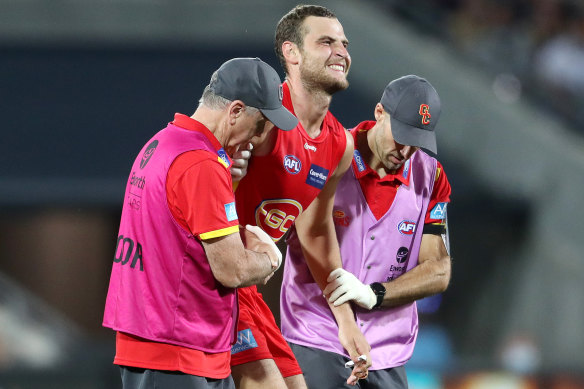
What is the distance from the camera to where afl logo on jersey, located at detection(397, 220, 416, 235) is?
18.5 ft

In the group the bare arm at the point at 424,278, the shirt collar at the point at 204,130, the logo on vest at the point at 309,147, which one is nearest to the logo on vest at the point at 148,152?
the shirt collar at the point at 204,130

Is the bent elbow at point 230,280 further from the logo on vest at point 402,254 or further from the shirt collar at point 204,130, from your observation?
the logo on vest at point 402,254

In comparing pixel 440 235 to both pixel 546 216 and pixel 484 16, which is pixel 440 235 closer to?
pixel 546 216

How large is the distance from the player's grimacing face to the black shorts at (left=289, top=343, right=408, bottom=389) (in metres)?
1.40

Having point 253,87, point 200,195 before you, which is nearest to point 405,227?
point 253,87

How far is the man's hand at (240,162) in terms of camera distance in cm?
497

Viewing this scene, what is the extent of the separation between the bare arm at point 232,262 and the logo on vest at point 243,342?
2.43 ft

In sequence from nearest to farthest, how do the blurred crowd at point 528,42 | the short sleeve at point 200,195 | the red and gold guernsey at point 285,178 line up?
the short sleeve at point 200,195
the red and gold guernsey at point 285,178
the blurred crowd at point 528,42

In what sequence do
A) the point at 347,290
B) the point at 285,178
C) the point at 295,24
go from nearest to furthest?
the point at 285,178 < the point at 347,290 < the point at 295,24

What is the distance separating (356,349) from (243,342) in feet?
2.05

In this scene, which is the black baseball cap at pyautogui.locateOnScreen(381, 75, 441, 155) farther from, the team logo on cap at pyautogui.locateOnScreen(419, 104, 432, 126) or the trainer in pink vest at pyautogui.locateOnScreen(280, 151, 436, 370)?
the trainer in pink vest at pyautogui.locateOnScreen(280, 151, 436, 370)

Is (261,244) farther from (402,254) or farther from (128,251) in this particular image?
(402,254)

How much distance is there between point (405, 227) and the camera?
222 inches

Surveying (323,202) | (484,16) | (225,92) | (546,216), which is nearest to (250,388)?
(323,202)
